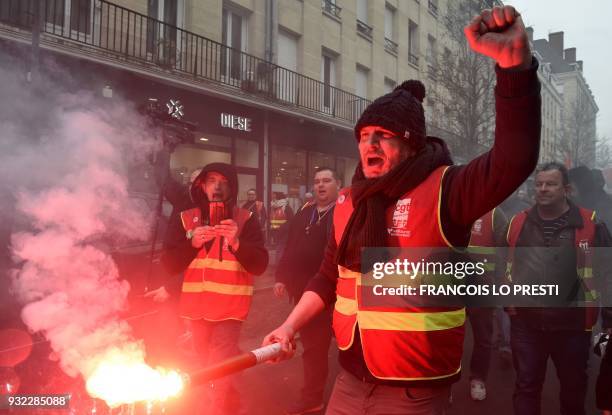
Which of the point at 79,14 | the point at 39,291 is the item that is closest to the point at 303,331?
the point at 39,291

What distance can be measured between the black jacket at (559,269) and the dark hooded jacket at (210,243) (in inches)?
79.5

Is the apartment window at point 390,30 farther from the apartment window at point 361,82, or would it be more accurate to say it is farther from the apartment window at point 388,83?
the apartment window at point 361,82

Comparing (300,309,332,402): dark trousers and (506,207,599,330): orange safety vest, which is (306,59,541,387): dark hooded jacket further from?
(300,309,332,402): dark trousers

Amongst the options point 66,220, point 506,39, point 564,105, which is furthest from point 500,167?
point 564,105

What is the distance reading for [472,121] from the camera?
15.5 m

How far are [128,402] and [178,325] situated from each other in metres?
3.86

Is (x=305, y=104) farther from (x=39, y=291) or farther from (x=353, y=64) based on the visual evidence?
(x=39, y=291)

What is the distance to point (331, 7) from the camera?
16.8 m

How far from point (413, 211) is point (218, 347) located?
2320mm

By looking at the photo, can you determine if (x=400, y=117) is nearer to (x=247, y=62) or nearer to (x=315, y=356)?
(x=315, y=356)

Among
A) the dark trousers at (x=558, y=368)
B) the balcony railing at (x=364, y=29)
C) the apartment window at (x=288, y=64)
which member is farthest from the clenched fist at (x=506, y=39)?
the balcony railing at (x=364, y=29)

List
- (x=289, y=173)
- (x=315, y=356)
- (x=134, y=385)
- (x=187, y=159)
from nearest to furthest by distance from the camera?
(x=134, y=385) < (x=315, y=356) < (x=187, y=159) < (x=289, y=173)

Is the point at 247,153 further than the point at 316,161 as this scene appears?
No

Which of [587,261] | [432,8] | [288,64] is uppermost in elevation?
[432,8]
